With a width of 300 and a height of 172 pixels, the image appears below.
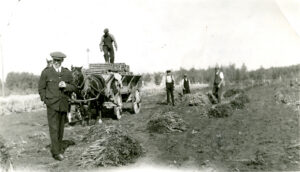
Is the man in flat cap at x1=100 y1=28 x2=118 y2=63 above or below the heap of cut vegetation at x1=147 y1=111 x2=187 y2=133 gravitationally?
above

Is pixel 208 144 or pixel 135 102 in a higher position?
pixel 135 102

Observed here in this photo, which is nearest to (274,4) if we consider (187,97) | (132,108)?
(132,108)

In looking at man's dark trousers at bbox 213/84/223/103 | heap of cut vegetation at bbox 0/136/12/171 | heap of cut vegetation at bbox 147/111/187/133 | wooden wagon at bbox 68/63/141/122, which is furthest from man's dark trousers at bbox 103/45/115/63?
Answer: heap of cut vegetation at bbox 0/136/12/171

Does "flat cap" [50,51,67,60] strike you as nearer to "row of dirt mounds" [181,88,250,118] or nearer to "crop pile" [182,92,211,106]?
"row of dirt mounds" [181,88,250,118]

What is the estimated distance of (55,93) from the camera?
650 centimetres

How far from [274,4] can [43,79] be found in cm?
513

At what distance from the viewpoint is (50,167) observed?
614 centimetres

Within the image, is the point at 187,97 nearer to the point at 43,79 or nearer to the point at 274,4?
the point at 274,4

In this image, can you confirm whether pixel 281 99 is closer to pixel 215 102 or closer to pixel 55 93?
pixel 215 102

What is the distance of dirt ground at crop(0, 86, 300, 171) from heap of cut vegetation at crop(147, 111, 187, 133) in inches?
7.5

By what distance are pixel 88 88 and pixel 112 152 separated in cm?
429

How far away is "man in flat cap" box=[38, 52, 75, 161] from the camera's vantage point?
648 cm

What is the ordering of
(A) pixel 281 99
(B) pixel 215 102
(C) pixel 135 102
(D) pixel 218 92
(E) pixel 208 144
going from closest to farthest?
1. (E) pixel 208 144
2. (A) pixel 281 99
3. (C) pixel 135 102
4. (D) pixel 218 92
5. (B) pixel 215 102

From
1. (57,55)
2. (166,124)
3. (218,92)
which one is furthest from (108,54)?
(57,55)
